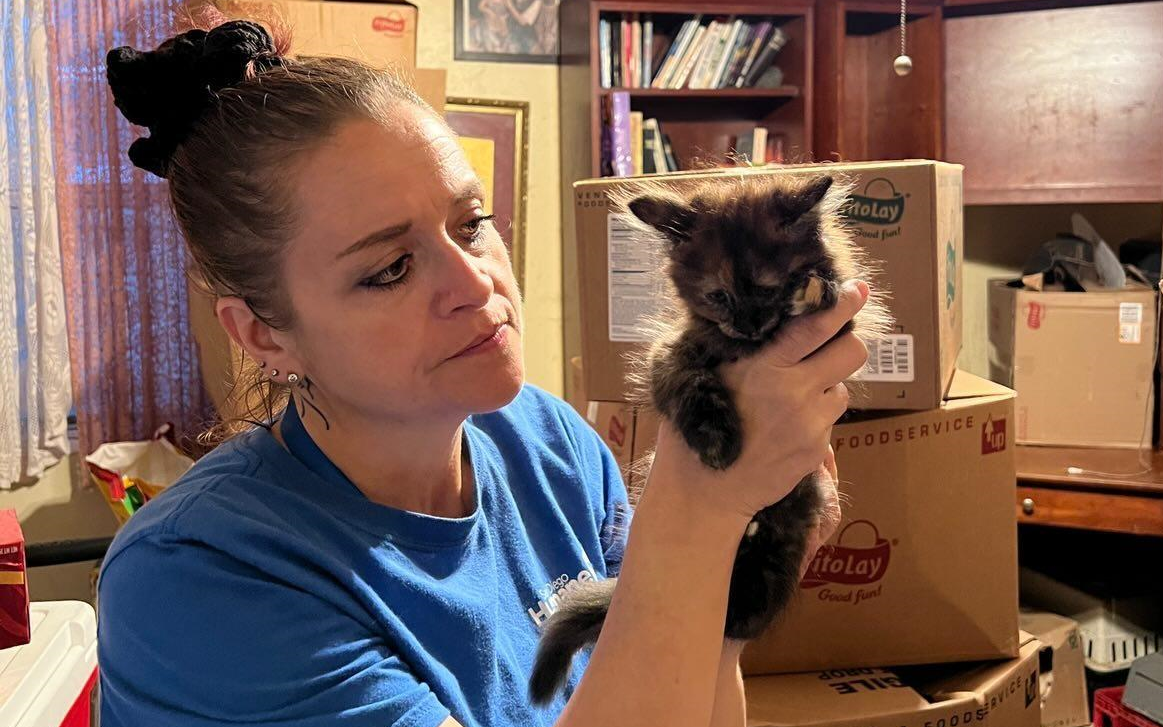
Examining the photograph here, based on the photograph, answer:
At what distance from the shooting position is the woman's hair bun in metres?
0.96

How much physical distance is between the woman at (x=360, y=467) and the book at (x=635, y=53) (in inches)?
81.9

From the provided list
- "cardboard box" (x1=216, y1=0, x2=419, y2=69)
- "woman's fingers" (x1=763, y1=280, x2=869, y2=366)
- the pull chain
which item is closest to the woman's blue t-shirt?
"woman's fingers" (x1=763, y1=280, x2=869, y2=366)

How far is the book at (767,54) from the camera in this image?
3.05 m

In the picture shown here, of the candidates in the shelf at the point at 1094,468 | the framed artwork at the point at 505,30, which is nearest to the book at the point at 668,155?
the framed artwork at the point at 505,30

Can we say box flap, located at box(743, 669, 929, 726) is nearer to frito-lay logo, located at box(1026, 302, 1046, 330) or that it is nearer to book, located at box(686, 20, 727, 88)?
frito-lay logo, located at box(1026, 302, 1046, 330)

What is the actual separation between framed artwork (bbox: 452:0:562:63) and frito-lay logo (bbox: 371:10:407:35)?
0.74 m

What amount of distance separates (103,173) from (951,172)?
2.40 metres

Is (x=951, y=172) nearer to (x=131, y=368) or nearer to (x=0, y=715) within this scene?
(x=0, y=715)

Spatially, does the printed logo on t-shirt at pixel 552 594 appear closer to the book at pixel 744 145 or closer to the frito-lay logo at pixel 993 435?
the frito-lay logo at pixel 993 435

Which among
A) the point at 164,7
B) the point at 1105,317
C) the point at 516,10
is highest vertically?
the point at 516,10

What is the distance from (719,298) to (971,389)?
0.90 m

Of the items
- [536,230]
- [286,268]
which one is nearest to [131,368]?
[536,230]

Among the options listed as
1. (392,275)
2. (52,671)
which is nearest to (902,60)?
(392,275)

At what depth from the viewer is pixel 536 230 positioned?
338 cm
